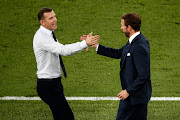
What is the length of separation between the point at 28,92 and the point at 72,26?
3988 mm

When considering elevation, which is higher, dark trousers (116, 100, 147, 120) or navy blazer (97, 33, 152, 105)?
navy blazer (97, 33, 152, 105)

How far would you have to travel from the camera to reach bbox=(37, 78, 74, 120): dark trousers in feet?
15.2

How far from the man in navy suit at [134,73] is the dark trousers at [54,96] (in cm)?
79

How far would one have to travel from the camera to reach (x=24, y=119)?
6.30 meters

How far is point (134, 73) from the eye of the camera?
4.20 m

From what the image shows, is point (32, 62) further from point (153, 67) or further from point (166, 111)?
point (166, 111)

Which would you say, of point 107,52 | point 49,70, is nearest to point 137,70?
→ point 107,52

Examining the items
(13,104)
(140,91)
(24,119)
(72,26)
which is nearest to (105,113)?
(24,119)

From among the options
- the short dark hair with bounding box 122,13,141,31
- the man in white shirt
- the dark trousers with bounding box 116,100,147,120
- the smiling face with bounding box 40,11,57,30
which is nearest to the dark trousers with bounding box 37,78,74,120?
the man in white shirt

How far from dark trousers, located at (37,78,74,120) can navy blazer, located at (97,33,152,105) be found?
898mm

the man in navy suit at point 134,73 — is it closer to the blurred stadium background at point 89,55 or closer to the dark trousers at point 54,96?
the dark trousers at point 54,96

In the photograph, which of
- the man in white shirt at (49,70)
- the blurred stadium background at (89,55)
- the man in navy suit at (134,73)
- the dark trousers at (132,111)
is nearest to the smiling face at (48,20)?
the man in white shirt at (49,70)

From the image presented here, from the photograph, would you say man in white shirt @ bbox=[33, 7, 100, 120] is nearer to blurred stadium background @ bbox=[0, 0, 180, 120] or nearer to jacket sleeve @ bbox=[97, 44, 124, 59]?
jacket sleeve @ bbox=[97, 44, 124, 59]

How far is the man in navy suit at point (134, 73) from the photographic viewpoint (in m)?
4.10
